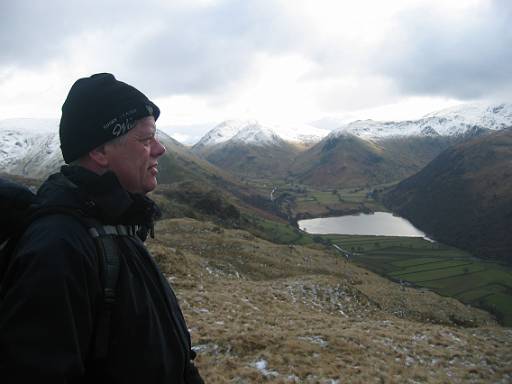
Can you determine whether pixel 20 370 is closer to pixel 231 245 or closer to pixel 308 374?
pixel 308 374

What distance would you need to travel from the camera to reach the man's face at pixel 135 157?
325cm

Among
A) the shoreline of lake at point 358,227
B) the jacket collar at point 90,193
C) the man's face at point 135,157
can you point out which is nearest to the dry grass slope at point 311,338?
the man's face at point 135,157

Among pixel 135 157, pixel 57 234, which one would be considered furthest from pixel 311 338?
pixel 57 234

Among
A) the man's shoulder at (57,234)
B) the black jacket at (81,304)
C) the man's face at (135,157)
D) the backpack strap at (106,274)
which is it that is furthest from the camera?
the man's face at (135,157)

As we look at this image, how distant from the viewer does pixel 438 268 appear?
111 m

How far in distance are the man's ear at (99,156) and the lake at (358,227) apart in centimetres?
15711

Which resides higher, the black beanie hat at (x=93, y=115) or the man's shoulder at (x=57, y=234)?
the black beanie hat at (x=93, y=115)

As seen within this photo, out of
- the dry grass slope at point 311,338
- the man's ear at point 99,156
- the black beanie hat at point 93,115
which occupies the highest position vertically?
the black beanie hat at point 93,115

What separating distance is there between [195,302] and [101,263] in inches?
567

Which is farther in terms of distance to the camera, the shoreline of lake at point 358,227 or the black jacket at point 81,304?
the shoreline of lake at point 358,227

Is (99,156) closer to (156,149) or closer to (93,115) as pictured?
(93,115)

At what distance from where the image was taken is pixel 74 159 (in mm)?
3213

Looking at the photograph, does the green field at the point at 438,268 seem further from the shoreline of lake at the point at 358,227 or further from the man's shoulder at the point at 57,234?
the man's shoulder at the point at 57,234

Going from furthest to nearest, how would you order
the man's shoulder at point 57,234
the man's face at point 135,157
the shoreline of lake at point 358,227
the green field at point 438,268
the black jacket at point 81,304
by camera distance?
the shoreline of lake at point 358,227, the green field at point 438,268, the man's face at point 135,157, the man's shoulder at point 57,234, the black jacket at point 81,304
